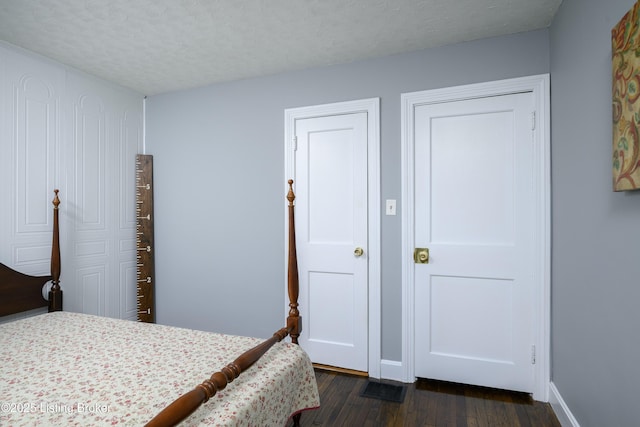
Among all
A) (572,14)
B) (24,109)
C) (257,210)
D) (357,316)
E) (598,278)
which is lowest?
(357,316)

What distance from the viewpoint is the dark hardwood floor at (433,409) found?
2008 millimetres

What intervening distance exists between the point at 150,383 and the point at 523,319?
7.28 ft

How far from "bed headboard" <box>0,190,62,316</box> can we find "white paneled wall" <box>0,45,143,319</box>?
11 cm

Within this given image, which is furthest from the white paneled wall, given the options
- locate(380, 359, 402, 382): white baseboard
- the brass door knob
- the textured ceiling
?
the brass door knob

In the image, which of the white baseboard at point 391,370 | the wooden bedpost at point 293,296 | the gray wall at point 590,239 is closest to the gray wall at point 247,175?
the white baseboard at point 391,370

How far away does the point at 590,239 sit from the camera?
5.22ft

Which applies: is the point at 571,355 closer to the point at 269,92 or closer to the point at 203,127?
the point at 269,92

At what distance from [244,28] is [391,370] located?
Result: 260 cm

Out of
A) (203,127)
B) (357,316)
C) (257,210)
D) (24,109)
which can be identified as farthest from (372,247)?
(24,109)

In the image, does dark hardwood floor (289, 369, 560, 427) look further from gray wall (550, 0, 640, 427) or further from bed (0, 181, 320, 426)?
bed (0, 181, 320, 426)

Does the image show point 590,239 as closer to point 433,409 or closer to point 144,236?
point 433,409

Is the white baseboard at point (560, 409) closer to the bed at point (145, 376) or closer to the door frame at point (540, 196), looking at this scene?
the door frame at point (540, 196)

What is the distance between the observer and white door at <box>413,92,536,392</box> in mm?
2271

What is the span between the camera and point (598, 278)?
1.50 m
